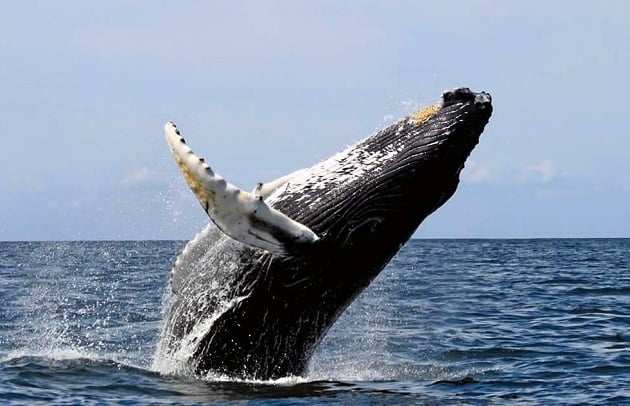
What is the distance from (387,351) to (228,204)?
Answer: 21.8ft

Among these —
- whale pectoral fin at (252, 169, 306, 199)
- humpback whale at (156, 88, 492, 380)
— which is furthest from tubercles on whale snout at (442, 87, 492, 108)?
whale pectoral fin at (252, 169, 306, 199)

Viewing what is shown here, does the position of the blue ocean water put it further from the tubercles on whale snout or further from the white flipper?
the tubercles on whale snout

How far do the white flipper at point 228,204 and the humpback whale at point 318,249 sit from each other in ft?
0.92

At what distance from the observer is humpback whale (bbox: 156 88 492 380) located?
10.5 meters

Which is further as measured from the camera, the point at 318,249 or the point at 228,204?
the point at 318,249

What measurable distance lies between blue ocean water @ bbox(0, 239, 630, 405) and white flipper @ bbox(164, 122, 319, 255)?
1.64m

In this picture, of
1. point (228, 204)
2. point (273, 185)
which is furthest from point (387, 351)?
point (228, 204)

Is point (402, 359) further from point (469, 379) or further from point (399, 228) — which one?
point (399, 228)

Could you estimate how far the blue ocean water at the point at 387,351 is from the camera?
10.8m

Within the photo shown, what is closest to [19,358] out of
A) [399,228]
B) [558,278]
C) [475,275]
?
[399,228]

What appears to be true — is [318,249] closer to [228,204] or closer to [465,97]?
[228,204]

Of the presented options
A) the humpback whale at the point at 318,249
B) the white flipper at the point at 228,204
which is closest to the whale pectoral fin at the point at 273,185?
the humpback whale at the point at 318,249

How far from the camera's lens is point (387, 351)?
1541cm

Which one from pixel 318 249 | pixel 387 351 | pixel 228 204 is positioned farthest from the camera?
pixel 387 351
